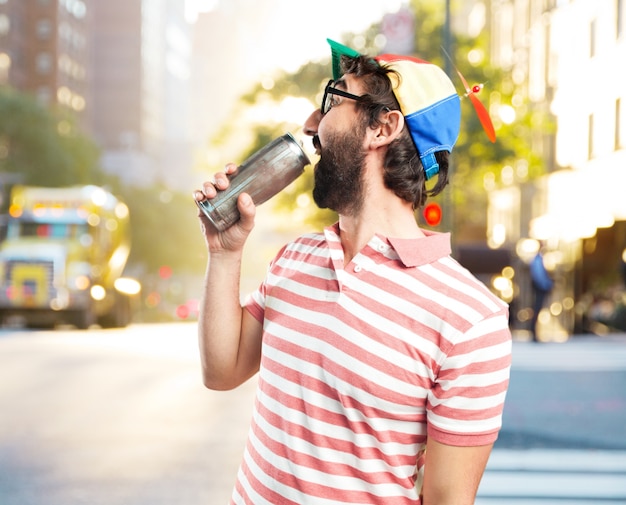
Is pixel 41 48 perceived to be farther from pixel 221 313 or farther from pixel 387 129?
pixel 387 129

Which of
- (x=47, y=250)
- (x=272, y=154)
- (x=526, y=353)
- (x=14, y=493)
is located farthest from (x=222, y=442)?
(x=47, y=250)

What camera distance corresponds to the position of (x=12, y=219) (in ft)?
83.4

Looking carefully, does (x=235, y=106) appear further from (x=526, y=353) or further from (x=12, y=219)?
(x=526, y=353)

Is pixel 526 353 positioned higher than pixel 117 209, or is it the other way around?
pixel 117 209

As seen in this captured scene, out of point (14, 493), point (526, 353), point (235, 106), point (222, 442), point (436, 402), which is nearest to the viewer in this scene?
point (436, 402)

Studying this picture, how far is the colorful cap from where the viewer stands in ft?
7.72


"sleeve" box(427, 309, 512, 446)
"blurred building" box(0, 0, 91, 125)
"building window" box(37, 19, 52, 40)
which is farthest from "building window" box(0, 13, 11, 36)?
"sleeve" box(427, 309, 512, 446)

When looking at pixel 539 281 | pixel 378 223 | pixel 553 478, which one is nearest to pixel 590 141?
pixel 539 281

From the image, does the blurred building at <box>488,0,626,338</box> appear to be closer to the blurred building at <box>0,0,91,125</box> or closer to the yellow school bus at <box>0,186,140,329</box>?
the yellow school bus at <box>0,186,140,329</box>

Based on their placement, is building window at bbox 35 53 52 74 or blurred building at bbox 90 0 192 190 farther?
blurred building at bbox 90 0 192 190

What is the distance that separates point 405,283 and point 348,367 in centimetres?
22

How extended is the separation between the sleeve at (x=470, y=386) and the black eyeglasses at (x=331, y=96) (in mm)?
628

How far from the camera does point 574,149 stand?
34250mm

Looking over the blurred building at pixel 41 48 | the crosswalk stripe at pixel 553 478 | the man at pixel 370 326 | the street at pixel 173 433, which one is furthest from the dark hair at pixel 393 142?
the blurred building at pixel 41 48
